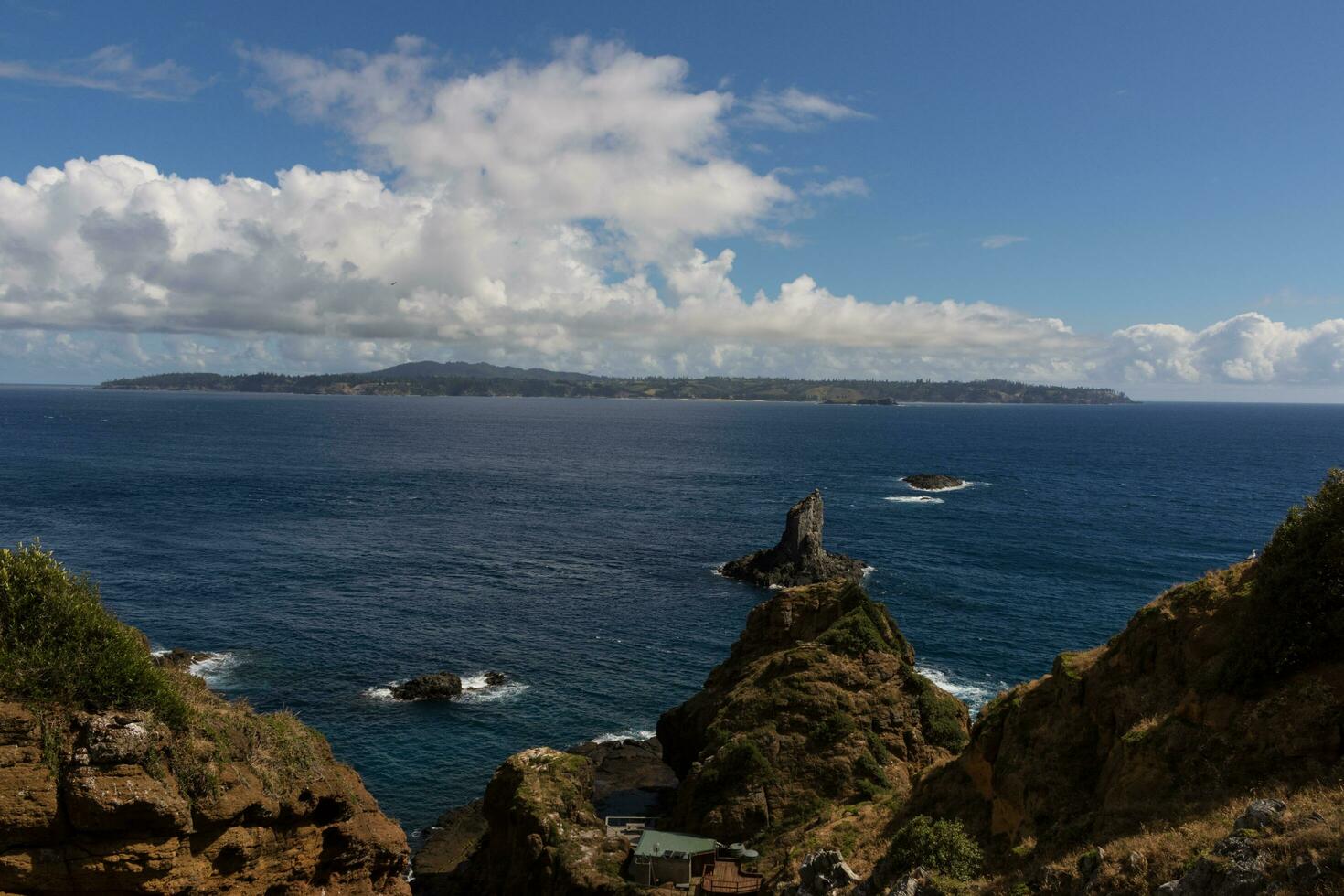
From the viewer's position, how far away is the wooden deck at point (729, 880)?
1142 inches

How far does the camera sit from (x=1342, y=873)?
12.4m

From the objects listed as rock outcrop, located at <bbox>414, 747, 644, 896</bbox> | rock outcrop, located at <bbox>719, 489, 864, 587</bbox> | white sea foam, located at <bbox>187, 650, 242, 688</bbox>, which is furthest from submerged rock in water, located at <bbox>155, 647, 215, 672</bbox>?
rock outcrop, located at <bbox>719, 489, 864, 587</bbox>

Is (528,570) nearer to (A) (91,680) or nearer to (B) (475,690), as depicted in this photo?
(B) (475,690)

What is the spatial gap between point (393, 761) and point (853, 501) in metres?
106

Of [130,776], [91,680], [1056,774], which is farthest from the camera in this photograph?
[1056,774]

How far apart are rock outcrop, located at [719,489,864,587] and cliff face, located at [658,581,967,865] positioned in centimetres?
4509

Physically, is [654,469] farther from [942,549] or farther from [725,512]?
[942,549]

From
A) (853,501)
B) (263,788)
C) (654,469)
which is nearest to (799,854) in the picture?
(263,788)

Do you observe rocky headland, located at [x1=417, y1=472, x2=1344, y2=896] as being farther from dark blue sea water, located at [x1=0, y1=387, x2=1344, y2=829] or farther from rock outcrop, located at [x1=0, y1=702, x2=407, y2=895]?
dark blue sea water, located at [x1=0, y1=387, x2=1344, y2=829]

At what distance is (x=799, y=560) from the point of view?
306 feet

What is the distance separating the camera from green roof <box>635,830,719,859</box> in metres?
32.1

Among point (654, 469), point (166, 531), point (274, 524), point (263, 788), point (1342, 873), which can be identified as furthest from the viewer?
point (654, 469)

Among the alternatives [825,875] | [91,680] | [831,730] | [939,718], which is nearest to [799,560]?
[939,718]

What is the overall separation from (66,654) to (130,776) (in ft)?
13.5
